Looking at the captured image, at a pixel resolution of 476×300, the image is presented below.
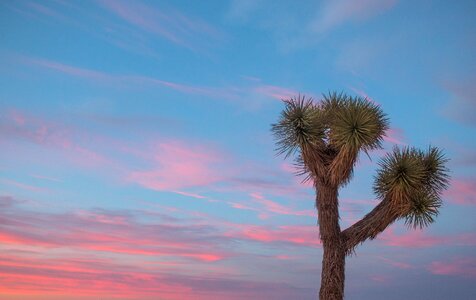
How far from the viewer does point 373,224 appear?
16.3 metres

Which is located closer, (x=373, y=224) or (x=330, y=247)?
(x=330, y=247)

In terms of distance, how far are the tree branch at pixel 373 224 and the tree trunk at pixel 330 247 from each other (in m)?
0.26

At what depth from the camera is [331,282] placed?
15820 mm

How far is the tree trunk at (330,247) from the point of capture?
623 inches

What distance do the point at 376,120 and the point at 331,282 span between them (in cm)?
452

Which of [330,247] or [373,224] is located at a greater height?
[373,224]

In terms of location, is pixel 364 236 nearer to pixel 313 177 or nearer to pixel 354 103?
pixel 313 177

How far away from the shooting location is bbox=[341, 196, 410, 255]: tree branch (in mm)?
16172

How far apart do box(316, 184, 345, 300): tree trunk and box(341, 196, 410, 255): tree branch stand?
26 cm

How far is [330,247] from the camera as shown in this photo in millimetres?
16000

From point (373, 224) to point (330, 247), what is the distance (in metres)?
1.37

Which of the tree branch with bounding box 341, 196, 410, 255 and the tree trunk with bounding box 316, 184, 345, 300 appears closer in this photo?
the tree trunk with bounding box 316, 184, 345, 300

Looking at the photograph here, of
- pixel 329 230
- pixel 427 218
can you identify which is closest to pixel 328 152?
pixel 329 230

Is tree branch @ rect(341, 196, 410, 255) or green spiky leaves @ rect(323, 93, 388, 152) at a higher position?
green spiky leaves @ rect(323, 93, 388, 152)
